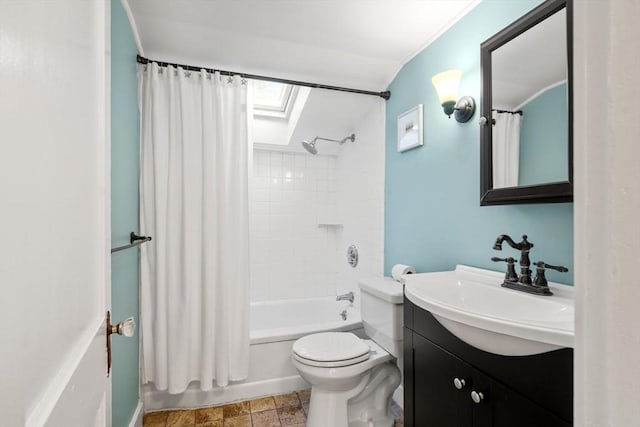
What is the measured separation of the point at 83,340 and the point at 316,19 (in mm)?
1734

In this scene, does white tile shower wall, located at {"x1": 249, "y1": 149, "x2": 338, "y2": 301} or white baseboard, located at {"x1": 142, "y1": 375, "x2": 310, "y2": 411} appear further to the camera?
white tile shower wall, located at {"x1": 249, "y1": 149, "x2": 338, "y2": 301}

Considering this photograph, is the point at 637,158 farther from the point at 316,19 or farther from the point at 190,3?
the point at 190,3

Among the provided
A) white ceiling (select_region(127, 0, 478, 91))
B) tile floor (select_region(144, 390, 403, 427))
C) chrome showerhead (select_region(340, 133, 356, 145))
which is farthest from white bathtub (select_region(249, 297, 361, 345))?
white ceiling (select_region(127, 0, 478, 91))

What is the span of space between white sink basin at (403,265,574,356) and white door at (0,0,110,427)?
916 mm

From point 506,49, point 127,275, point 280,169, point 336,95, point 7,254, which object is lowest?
point 127,275

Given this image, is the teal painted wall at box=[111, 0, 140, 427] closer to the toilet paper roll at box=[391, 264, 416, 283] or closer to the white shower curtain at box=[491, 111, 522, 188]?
the toilet paper roll at box=[391, 264, 416, 283]

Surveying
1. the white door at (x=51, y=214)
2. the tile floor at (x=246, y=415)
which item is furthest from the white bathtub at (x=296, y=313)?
the white door at (x=51, y=214)

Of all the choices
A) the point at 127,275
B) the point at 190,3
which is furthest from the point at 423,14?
the point at 127,275

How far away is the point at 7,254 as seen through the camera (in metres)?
0.33

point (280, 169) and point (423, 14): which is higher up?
point (423, 14)

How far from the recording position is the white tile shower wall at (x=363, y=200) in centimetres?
236

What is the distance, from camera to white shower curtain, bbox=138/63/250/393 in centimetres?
182

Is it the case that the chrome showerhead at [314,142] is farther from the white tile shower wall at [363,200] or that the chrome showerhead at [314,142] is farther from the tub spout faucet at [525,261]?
the tub spout faucet at [525,261]

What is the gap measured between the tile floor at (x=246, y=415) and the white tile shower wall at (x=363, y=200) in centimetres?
105
